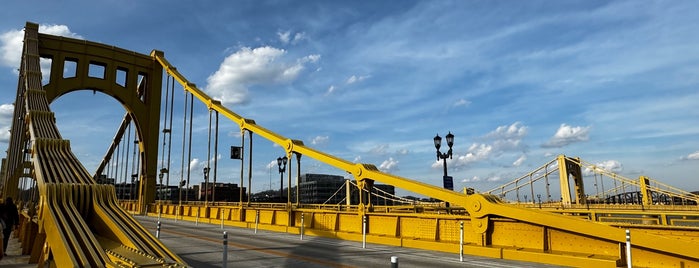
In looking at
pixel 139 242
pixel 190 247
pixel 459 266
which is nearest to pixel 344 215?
pixel 190 247

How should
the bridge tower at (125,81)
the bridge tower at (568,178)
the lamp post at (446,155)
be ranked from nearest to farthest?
the lamp post at (446,155), the bridge tower at (125,81), the bridge tower at (568,178)

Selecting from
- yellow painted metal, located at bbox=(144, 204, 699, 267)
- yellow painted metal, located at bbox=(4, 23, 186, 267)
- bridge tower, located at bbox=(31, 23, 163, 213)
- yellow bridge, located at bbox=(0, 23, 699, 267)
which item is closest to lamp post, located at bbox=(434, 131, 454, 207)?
yellow bridge, located at bbox=(0, 23, 699, 267)

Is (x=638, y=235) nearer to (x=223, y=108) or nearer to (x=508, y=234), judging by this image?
(x=508, y=234)

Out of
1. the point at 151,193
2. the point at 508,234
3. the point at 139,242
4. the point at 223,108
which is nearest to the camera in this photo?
the point at 139,242

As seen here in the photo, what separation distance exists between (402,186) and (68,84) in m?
34.4

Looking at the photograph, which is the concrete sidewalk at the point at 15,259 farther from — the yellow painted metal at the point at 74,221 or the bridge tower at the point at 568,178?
the bridge tower at the point at 568,178

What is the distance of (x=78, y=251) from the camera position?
5246 mm

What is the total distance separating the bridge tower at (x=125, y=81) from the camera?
36.1 meters

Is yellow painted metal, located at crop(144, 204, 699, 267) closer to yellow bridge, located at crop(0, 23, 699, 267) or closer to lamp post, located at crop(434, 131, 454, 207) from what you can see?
yellow bridge, located at crop(0, 23, 699, 267)

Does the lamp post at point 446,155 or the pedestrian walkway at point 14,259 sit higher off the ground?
the lamp post at point 446,155

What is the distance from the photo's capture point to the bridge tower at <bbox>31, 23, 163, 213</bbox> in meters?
36.1

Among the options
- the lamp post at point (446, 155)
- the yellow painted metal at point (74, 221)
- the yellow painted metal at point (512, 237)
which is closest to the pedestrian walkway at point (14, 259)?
the yellow painted metal at point (74, 221)

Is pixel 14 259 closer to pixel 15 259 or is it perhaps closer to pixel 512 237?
pixel 15 259

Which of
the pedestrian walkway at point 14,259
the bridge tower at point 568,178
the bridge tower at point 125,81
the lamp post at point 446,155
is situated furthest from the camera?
the bridge tower at point 568,178
